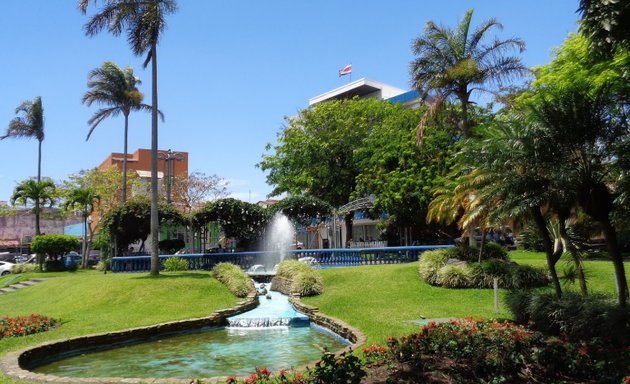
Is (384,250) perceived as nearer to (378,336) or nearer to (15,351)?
(378,336)

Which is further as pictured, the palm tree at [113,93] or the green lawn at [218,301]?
the palm tree at [113,93]

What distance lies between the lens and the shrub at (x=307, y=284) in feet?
64.8

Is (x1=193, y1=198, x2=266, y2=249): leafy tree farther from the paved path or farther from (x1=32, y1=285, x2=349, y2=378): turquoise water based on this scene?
(x1=32, y1=285, x2=349, y2=378): turquoise water

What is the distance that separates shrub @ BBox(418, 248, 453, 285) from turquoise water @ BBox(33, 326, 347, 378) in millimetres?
6110

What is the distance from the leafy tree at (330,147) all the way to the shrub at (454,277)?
23362mm

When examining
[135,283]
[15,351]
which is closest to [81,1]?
[135,283]

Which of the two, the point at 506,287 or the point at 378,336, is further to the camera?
the point at 506,287

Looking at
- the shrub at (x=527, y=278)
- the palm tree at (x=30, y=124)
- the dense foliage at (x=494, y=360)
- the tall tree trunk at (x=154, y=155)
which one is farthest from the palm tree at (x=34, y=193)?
the dense foliage at (x=494, y=360)

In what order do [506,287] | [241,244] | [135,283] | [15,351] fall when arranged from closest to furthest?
[15,351] → [506,287] → [135,283] → [241,244]

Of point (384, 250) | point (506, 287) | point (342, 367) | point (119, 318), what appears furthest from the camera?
point (384, 250)

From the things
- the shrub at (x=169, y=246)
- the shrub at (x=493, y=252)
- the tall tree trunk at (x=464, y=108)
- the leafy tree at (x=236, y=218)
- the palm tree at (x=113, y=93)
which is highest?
the palm tree at (x=113, y=93)

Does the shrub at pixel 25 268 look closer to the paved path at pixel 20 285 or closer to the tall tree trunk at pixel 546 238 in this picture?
the paved path at pixel 20 285

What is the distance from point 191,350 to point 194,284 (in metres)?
8.40

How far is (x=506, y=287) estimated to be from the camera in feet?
59.4
